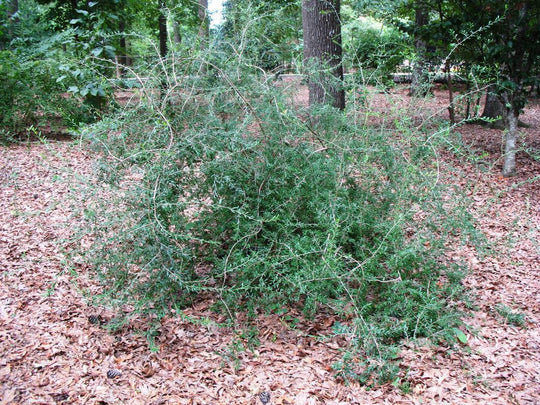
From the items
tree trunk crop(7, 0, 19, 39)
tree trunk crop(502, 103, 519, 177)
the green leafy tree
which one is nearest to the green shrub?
tree trunk crop(7, 0, 19, 39)

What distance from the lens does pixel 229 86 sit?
140 inches

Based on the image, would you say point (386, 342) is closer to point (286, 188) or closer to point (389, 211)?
point (389, 211)

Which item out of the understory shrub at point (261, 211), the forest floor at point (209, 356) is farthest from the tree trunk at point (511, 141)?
the understory shrub at point (261, 211)

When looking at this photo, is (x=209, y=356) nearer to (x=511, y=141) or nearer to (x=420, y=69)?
(x=511, y=141)

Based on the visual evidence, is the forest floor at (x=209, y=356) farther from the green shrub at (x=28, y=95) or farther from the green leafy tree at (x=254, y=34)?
the green shrub at (x=28, y=95)

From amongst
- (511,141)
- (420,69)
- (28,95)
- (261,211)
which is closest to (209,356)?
(261,211)

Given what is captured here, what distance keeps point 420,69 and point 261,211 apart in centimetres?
616

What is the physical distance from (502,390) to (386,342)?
802 millimetres

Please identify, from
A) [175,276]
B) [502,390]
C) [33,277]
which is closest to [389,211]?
[502,390]

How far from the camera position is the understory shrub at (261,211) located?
122 inches

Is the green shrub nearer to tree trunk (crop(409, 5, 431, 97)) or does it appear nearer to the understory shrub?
the understory shrub

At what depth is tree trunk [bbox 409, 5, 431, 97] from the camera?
414 centimetres

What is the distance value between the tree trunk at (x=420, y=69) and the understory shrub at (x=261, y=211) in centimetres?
67

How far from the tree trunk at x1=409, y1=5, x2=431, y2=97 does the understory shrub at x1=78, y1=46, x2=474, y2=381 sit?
67cm
